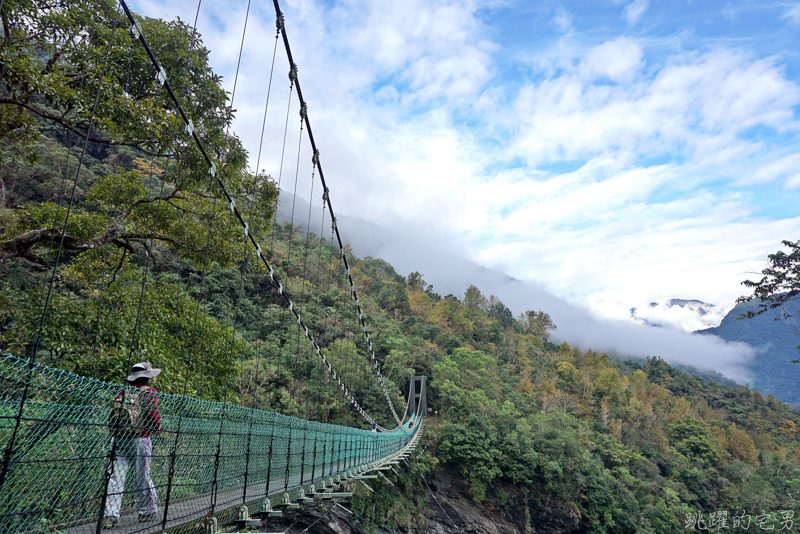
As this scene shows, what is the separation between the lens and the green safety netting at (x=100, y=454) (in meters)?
1.35

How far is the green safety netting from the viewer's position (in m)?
1.35

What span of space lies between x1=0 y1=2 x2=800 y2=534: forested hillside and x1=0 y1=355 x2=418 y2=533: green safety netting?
0.63 meters

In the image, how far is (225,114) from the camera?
466 centimetres

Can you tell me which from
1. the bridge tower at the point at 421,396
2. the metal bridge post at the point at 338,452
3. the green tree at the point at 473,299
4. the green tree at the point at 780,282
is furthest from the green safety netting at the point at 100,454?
the green tree at the point at 473,299

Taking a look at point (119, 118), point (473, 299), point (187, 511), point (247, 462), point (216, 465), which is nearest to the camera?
point (187, 511)

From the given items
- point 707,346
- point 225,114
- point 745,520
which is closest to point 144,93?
point 225,114

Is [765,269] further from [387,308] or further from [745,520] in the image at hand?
[387,308]

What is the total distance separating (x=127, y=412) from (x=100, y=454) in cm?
16

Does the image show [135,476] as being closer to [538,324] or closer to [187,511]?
[187,511]

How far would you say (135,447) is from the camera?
6.02ft

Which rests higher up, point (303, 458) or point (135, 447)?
point (135, 447)

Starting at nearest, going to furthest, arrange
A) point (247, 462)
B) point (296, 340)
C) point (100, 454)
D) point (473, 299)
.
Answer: point (100, 454)
point (247, 462)
point (296, 340)
point (473, 299)

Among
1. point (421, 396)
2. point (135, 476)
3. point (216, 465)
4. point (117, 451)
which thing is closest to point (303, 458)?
point (216, 465)

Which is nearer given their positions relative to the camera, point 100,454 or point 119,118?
point 100,454
